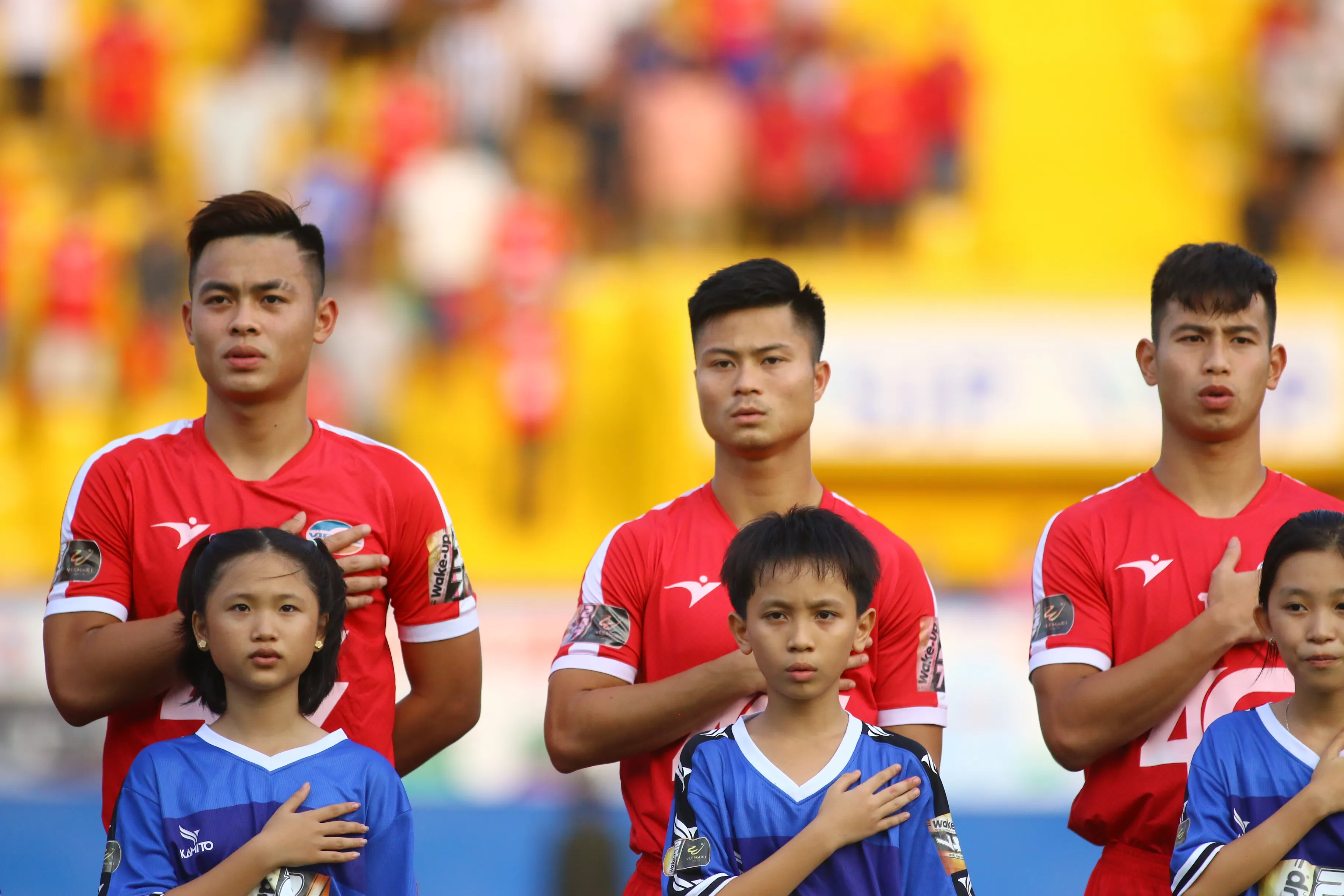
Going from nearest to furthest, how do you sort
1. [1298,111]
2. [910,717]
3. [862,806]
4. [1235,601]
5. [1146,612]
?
1. [862,806]
2. [1235,601]
3. [910,717]
4. [1146,612]
5. [1298,111]

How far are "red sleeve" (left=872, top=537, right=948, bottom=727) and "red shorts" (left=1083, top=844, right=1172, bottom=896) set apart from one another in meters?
0.46

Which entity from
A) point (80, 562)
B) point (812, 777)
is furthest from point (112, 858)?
Answer: point (812, 777)

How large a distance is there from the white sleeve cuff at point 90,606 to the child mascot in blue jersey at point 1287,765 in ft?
6.80

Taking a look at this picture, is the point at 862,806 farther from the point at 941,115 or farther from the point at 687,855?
the point at 941,115

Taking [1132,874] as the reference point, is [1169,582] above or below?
above

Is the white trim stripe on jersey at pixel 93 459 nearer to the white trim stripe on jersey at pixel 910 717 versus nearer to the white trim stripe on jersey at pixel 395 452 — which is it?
the white trim stripe on jersey at pixel 395 452

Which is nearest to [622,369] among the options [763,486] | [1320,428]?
[1320,428]

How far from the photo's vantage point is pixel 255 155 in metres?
11.8

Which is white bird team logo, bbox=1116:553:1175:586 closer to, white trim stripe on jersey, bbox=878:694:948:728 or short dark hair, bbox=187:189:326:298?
white trim stripe on jersey, bbox=878:694:948:728

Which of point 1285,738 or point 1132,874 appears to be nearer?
point 1285,738

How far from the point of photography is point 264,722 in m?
3.09

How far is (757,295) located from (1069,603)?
90 centimetres

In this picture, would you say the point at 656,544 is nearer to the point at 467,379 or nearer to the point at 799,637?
the point at 799,637

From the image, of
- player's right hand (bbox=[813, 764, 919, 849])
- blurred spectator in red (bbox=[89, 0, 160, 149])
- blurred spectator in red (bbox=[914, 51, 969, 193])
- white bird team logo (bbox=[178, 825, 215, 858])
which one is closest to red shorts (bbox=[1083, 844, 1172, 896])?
player's right hand (bbox=[813, 764, 919, 849])
